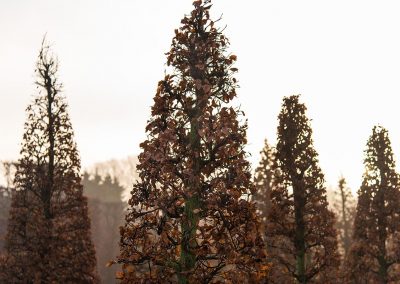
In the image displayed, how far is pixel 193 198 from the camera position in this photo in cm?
935

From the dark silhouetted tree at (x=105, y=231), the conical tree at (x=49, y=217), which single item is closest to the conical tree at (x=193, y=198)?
the conical tree at (x=49, y=217)

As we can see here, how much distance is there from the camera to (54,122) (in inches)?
701

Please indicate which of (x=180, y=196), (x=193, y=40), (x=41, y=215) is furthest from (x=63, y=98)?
(x=180, y=196)

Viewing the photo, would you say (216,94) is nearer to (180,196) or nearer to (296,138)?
(180,196)

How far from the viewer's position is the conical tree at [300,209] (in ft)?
55.8

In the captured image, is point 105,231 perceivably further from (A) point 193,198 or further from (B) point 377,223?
(A) point 193,198

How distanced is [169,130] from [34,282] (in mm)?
9634

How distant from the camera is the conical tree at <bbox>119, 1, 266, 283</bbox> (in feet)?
29.6

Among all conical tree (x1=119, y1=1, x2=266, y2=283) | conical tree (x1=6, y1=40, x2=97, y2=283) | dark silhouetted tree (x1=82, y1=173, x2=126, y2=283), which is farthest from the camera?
dark silhouetted tree (x1=82, y1=173, x2=126, y2=283)

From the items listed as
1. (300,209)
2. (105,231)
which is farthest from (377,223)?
(105,231)

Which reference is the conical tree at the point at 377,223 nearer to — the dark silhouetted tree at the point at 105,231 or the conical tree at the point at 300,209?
the conical tree at the point at 300,209

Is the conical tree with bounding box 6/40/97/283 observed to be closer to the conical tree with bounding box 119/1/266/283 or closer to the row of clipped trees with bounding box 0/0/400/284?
the row of clipped trees with bounding box 0/0/400/284

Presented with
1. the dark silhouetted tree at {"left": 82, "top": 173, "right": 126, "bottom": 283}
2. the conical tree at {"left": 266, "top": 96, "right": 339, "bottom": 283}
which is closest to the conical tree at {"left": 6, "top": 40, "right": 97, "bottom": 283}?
the conical tree at {"left": 266, "top": 96, "right": 339, "bottom": 283}

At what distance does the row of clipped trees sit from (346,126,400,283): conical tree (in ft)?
0.16
